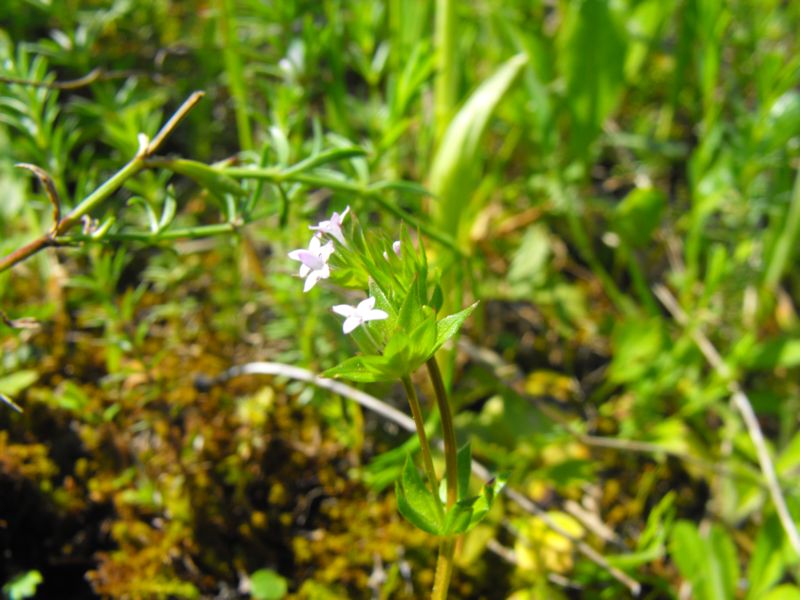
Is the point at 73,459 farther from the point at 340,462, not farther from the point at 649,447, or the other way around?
the point at 649,447

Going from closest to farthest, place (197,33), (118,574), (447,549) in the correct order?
(447,549) < (118,574) < (197,33)

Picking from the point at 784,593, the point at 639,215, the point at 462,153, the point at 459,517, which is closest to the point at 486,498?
the point at 459,517

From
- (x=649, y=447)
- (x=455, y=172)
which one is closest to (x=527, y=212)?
(x=455, y=172)

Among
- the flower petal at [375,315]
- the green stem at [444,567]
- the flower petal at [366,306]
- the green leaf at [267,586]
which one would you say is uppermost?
the flower petal at [375,315]

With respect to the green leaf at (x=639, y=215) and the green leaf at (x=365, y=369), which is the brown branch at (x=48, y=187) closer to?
the green leaf at (x=365, y=369)

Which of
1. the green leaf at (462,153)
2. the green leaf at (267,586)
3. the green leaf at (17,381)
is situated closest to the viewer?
the green leaf at (267,586)

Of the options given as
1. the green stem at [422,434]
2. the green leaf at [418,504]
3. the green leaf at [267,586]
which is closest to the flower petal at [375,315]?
the green stem at [422,434]
